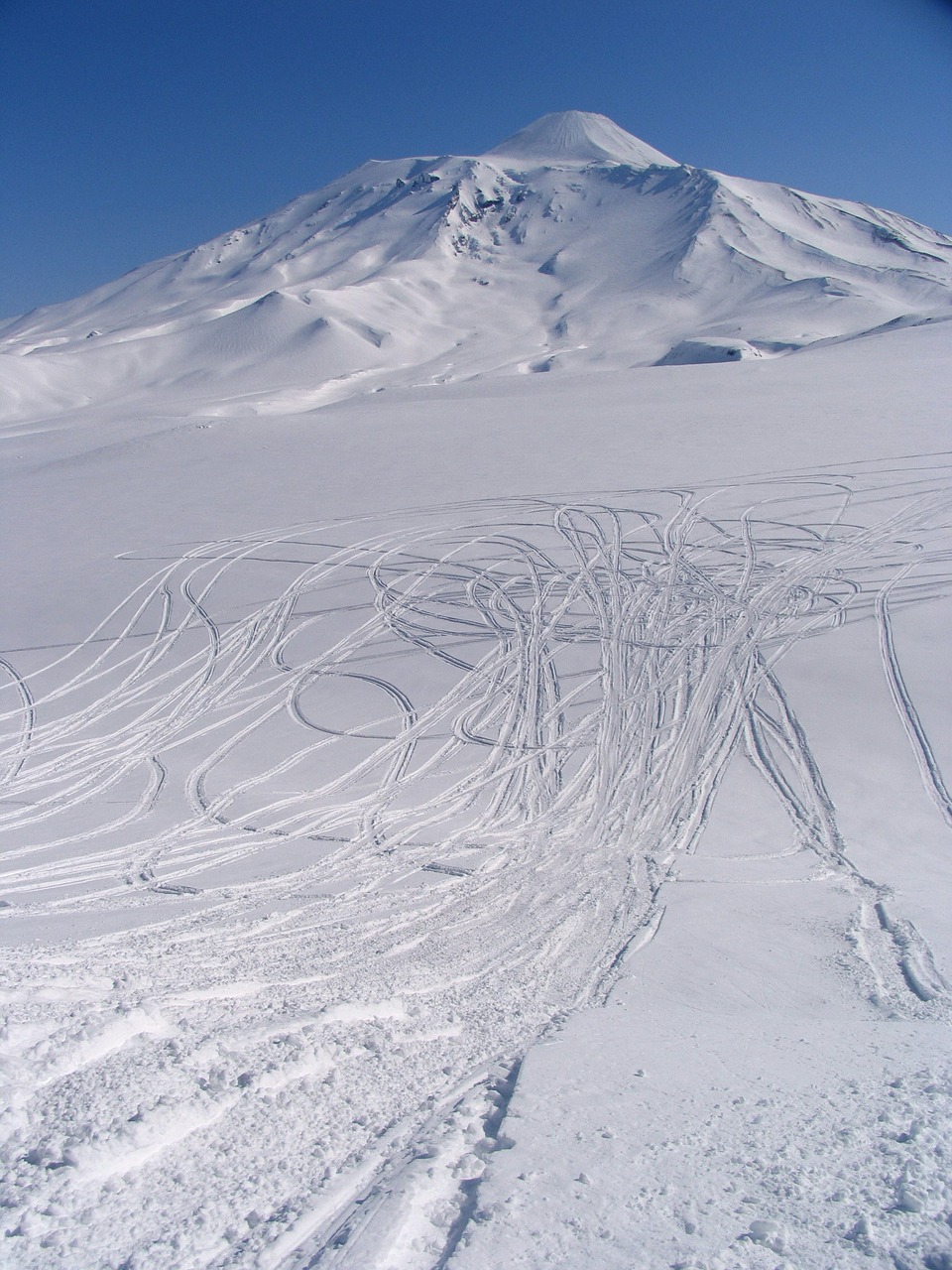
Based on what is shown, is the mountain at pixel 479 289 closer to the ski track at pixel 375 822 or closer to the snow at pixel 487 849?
the snow at pixel 487 849

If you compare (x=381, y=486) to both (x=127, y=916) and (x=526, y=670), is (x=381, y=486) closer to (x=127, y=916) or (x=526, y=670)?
(x=526, y=670)

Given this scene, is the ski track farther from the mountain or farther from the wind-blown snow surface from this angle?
the mountain

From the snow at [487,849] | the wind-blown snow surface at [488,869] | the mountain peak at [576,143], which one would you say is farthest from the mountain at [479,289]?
the wind-blown snow surface at [488,869]

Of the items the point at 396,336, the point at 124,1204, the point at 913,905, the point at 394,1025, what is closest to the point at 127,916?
the point at 394,1025

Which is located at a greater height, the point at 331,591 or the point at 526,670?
the point at 331,591

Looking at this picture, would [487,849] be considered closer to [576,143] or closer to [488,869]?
[488,869]
